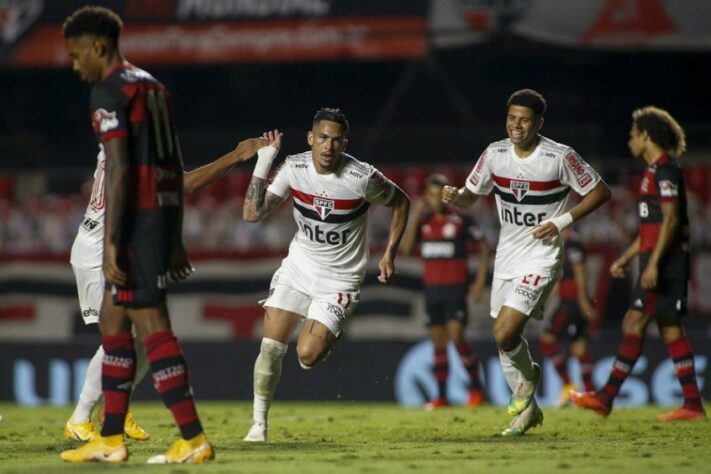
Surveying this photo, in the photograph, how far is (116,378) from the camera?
7.09 meters

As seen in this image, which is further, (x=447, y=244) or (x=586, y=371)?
(x=447, y=244)

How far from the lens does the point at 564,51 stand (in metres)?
18.6

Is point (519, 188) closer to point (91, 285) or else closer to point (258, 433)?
point (258, 433)

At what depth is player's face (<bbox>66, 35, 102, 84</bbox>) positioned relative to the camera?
6.86 meters

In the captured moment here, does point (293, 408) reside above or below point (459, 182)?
below

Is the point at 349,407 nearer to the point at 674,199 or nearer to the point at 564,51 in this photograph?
the point at 674,199

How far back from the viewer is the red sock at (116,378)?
278 inches

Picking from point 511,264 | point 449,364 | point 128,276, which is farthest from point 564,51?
point 128,276

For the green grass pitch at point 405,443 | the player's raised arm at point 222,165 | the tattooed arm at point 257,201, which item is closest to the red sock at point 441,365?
the green grass pitch at point 405,443

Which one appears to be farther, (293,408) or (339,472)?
(293,408)

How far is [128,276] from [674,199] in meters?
4.89

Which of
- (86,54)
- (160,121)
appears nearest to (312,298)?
(160,121)

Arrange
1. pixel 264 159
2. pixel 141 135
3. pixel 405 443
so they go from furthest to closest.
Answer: pixel 405 443, pixel 264 159, pixel 141 135

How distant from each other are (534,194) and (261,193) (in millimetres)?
1865
